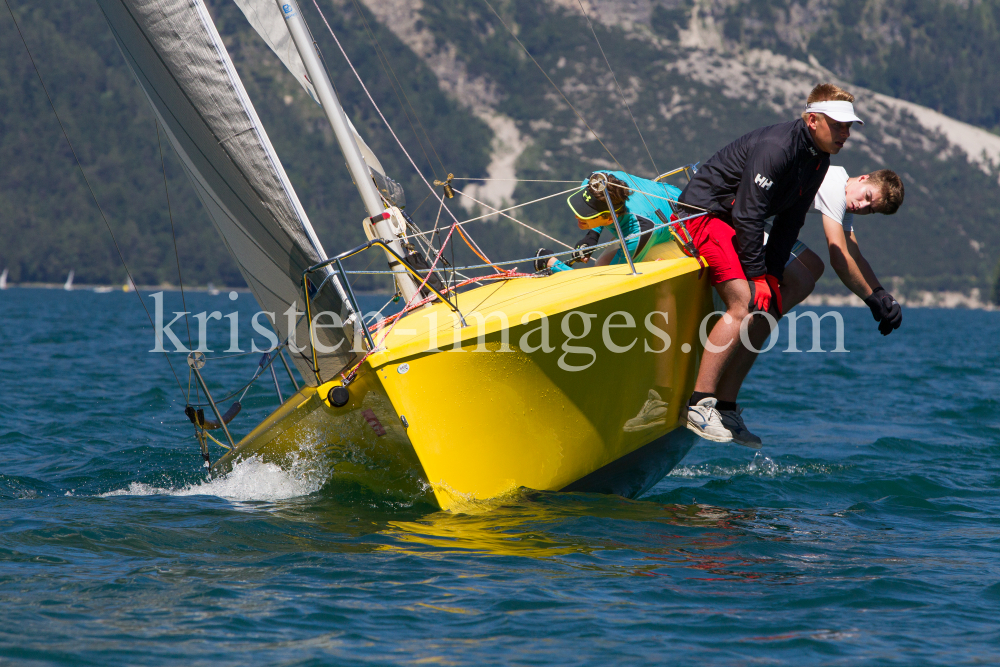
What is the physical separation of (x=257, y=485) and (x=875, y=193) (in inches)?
131

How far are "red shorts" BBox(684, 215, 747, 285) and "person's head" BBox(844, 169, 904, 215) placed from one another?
23.1 inches

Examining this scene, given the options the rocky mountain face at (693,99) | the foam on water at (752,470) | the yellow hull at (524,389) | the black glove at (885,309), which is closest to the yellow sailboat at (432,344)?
the yellow hull at (524,389)

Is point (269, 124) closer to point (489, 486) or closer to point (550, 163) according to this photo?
point (550, 163)

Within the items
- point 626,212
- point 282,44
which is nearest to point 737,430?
point 626,212

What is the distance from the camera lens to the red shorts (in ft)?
15.5

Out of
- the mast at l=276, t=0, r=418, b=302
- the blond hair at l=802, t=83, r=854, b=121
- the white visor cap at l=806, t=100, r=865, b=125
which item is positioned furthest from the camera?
the mast at l=276, t=0, r=418, b=302

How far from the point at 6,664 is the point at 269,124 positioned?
119 metres

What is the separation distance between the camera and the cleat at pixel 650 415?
16.2 feet

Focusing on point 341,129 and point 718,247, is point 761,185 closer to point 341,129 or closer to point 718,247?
point 718,247

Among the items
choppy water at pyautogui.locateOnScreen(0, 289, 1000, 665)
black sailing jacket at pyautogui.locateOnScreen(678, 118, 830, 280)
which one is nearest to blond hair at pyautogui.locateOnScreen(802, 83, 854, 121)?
black sailing jacket at pyautogui.locateOnScreen(678, 118, 830, 280)

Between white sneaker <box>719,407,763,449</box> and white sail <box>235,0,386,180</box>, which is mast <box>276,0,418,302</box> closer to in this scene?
white sail <box>235,0,386,180</box>

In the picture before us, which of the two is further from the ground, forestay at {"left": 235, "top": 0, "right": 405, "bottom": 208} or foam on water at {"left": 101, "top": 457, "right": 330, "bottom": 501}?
forestay at {"left": 235, "top": 0, "right": 405, "bottom": 208}

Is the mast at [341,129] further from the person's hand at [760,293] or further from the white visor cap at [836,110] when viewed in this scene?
the white visor cap at [836,110]

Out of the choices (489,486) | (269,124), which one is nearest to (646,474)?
(489,486)
